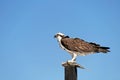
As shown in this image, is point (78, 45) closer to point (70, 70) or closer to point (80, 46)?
point (80, 46)

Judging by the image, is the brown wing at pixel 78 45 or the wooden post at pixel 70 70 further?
the brown wing at pixel 78 45

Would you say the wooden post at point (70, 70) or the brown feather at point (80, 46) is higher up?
the brown feather at point (80, 46)

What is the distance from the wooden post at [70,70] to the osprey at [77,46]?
0.25 metres

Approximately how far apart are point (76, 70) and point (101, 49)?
0.95 metres

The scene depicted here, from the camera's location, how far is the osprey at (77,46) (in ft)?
17.2

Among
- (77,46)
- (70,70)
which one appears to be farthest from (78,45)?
(70,70)

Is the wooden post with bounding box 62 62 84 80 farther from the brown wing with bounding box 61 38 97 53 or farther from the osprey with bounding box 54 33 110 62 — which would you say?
the brown wing with bounding box 61 38 97 53

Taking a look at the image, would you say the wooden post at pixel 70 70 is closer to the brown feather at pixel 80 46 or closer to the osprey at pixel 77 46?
the osprey at pixel 77 46

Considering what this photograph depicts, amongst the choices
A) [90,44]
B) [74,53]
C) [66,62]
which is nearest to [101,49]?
[90,44]

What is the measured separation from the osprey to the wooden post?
0.25m

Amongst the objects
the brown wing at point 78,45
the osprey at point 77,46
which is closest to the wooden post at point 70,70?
the osprey at point 77,46

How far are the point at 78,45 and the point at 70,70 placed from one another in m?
0.88

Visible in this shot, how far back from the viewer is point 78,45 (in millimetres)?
5426

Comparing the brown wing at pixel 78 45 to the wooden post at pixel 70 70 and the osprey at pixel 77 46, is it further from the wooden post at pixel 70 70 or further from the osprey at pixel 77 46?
the wooden post at pixel 70 70
